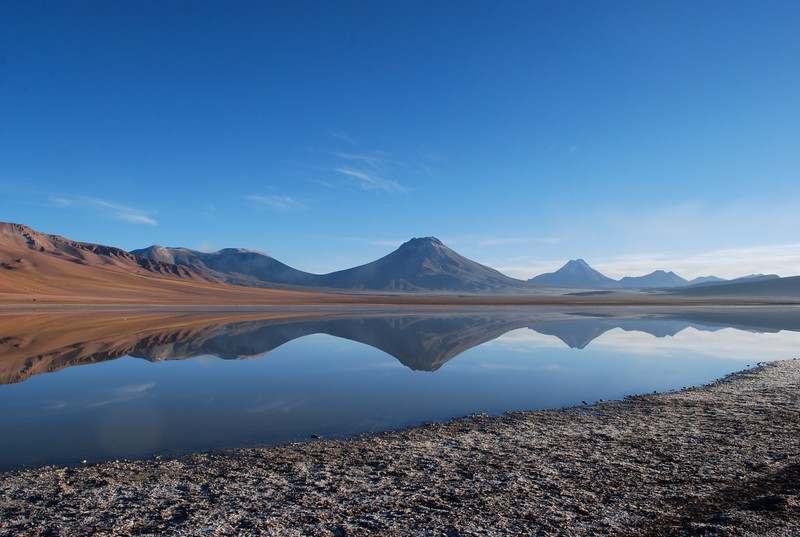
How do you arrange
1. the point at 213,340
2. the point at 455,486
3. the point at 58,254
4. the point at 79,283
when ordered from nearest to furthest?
the point at 455,486
the point at 213,340
the point at 79,283
the point at 58,254

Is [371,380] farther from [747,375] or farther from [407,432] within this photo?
[747,375]

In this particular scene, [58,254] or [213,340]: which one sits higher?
[58,254]

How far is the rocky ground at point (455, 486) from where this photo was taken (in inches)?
224

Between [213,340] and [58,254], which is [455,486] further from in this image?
[58,254]

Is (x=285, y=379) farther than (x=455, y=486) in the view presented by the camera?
Yes

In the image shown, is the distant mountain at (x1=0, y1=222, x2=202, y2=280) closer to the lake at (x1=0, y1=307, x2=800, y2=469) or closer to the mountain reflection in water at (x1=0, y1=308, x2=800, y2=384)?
the mountain reflection in water at (x1=0, y1=308, x2=800, y2=384)

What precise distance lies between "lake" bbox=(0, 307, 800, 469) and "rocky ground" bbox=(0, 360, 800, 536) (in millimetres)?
1433

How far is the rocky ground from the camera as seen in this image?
224 inches

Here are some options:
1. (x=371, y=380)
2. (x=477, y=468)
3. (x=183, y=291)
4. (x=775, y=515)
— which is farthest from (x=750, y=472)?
(x=183, y=291)

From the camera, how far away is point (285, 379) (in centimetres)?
1612

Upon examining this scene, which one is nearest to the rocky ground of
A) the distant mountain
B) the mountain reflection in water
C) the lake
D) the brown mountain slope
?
the lake

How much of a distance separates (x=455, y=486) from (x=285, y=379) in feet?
33.8

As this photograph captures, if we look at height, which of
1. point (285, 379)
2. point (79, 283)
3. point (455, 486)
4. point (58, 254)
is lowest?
point (285, 379)

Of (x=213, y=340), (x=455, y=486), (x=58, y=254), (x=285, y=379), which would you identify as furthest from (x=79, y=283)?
(x=455, y=486)
